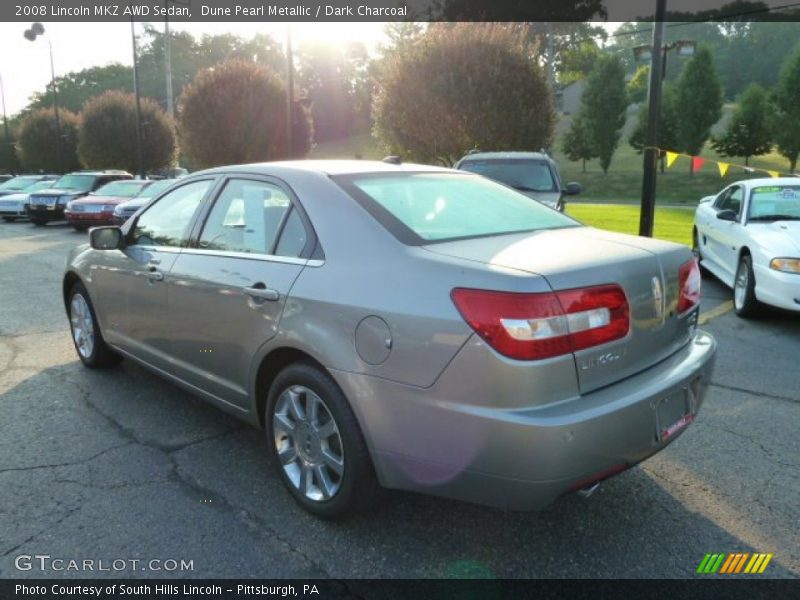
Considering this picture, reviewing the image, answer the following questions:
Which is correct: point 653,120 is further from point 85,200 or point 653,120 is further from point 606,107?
point 606,107

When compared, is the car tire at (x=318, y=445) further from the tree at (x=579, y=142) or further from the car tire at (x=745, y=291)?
the tree at (x=579, y=142)

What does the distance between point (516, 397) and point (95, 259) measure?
3647 millimetres

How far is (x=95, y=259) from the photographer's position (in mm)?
4637

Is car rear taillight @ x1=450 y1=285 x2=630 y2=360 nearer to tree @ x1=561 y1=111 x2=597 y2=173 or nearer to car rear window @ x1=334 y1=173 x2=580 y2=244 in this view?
car rear window @ x1=334 y1=173 x2=580 y2=244

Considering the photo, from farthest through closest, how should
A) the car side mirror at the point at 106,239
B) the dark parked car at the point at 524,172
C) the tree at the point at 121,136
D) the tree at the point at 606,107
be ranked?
the tree at the point at 606,107
the tree at the point at 121,136
the dark parked car at the point at 524,172
the car side mirror at the point at 106,239

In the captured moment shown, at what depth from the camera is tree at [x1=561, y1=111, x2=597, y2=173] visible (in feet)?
139

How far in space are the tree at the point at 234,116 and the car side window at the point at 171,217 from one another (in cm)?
2044

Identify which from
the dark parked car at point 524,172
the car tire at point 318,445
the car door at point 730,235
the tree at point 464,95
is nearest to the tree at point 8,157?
the tree at point 464,95

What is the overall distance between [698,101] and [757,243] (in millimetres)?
36476

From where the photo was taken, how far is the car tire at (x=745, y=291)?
6.44m

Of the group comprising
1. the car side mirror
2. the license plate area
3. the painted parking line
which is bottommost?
the painted parking line

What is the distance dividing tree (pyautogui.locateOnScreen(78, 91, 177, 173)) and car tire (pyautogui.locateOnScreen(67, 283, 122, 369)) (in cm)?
2950

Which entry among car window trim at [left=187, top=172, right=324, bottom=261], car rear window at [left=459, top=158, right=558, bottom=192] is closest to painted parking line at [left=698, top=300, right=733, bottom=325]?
car rear window at [left=459, top=158, right=558, bottom=192]

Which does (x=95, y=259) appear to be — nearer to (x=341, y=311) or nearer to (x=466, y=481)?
(x=341, y=311)
